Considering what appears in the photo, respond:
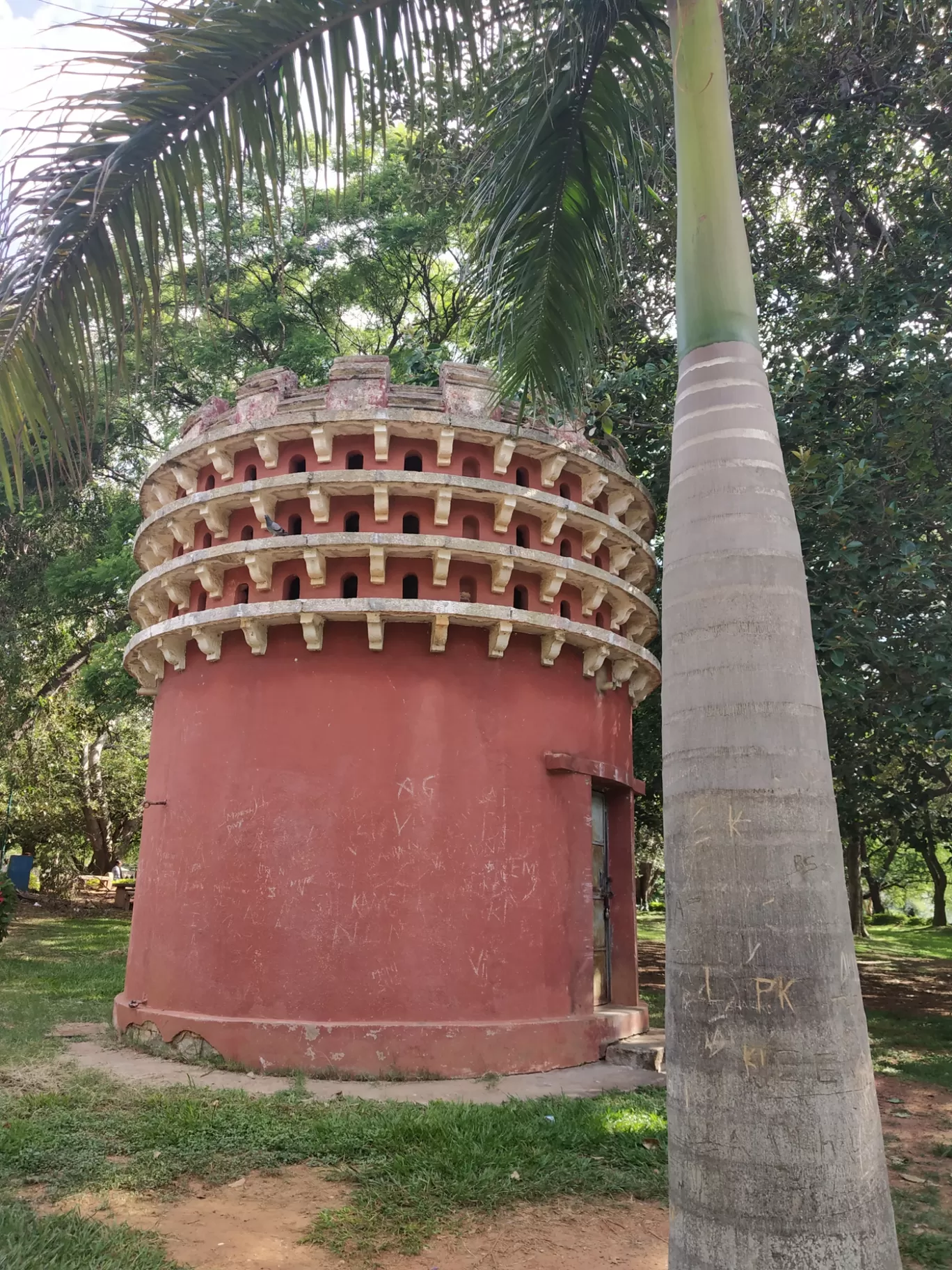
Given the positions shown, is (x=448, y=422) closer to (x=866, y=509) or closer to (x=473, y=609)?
(x=473, y=609)

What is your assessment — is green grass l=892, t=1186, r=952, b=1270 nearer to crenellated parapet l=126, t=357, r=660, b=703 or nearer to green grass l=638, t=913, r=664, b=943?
crenellated parapet l=126, t=357, r=660, b=703

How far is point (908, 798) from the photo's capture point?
13961 mm

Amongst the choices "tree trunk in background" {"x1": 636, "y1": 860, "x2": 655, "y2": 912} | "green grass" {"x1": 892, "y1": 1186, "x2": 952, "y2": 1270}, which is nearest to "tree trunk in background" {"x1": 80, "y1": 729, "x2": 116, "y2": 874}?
"tree trunk in background" {"x1": 636, "y1": 860, "x2": 655, "y2": 912}

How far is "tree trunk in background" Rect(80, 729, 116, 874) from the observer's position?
2766cm

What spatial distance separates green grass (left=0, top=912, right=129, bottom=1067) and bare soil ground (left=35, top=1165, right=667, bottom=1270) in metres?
3.70

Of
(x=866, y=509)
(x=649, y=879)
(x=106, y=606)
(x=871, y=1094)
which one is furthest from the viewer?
(x=649, y=879)

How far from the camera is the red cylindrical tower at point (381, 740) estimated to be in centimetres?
764

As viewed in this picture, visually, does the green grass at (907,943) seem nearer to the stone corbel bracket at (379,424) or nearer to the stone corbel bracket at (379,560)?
the stone corbel bracket at (379,560)

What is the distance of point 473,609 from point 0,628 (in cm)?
1398

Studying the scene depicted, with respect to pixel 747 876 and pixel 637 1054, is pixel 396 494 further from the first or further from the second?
pixel 747 876

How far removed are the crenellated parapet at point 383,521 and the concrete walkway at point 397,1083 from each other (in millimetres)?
3586

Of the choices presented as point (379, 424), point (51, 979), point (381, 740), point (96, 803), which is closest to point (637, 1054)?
point (381, 740)

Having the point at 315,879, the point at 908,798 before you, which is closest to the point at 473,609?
the point at 315,879

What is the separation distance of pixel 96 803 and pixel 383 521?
2314 cm
